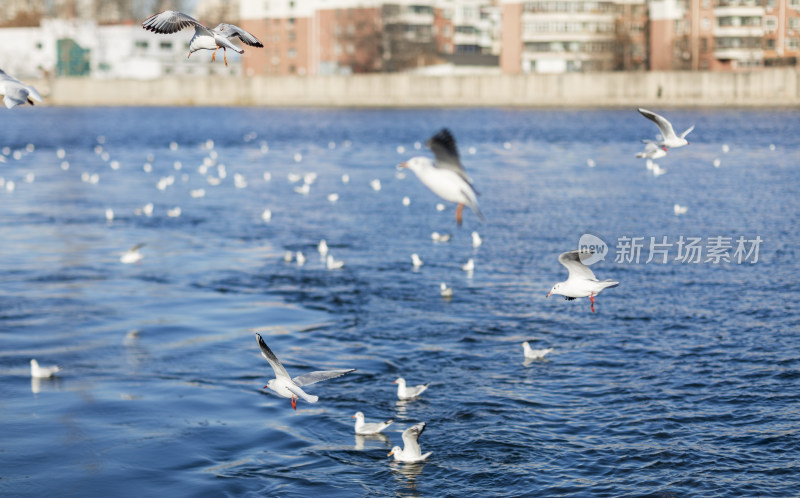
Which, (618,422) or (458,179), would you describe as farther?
(618,422)

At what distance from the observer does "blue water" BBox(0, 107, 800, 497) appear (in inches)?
631

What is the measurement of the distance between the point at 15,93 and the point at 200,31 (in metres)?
2.13

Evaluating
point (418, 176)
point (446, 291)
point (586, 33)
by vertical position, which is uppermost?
point (586, 33)

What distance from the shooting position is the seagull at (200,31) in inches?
424

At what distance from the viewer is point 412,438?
51.8 feet

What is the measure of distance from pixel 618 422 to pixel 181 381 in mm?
8665

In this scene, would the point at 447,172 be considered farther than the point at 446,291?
No

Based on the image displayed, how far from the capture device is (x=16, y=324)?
24.3 meters

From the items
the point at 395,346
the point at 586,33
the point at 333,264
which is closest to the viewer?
the point at 395,346

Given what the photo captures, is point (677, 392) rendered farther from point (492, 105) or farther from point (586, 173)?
point (492, 105)

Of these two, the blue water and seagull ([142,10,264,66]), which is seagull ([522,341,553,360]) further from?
seagull ([142,10,264,66])

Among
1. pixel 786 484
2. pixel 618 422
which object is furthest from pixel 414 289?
pixel 786 484

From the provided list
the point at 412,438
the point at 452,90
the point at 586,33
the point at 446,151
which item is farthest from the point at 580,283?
the point at 586,33

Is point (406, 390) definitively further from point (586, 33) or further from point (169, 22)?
point (586, 33)
